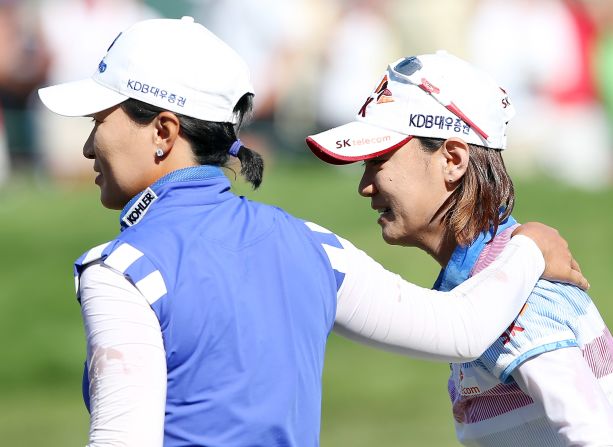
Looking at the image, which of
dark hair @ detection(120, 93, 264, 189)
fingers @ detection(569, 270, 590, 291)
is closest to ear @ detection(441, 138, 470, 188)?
fingers @ detection(569, 270, 590, 291)

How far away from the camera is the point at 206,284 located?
271cm

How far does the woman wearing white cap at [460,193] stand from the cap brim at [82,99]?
729 millimetres

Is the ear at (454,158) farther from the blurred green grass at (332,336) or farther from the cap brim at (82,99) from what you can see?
the blurred green grass at (332,336)

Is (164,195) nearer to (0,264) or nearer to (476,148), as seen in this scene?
(476,148)

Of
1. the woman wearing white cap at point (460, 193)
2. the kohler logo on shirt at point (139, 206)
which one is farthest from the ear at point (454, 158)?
the kohler logo on shirt at point (139, 206)

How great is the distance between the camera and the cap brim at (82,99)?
2922 millimetres

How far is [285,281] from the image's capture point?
2.86 meters

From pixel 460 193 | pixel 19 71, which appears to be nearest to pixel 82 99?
pixel 460 193

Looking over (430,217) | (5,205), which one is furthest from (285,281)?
(5,205)

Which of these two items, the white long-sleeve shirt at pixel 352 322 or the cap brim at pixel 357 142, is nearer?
the white long-sleeve shirt at pixel 352 322

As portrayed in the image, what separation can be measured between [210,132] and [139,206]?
0.26 meters

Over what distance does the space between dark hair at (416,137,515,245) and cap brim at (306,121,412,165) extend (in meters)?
0.09

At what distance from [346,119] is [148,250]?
460 inches

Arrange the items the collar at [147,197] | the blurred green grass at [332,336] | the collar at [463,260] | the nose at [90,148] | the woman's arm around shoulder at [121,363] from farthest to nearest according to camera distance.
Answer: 1. the blurred green grass at [332,336]
2. the collar at [463,260]
3. the nose at [90,148]
4. the collar at [147,197]
5. the woman's arm around shoulder at [121,363]
